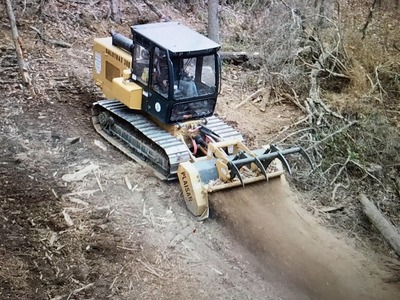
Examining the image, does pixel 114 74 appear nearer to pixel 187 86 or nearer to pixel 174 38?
pixel 174 38

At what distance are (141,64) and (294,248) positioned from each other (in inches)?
146

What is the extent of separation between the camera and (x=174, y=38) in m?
9.05

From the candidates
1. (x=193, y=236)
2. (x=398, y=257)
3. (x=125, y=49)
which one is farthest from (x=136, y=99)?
(x=398, y=257)

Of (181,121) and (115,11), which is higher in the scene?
(181,121)

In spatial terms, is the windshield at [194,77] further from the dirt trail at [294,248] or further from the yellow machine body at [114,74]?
the dirt trail at [294,248]

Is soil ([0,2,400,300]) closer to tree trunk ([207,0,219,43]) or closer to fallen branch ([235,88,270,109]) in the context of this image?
fallen branch ([235,88,270,109])

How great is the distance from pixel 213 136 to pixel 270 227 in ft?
5.84

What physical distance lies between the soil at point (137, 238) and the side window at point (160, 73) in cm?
130

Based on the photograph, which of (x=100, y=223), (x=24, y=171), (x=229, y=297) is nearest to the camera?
(x=229, y=297)

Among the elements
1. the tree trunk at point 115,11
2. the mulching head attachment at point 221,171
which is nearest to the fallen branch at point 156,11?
the tree trunk at point 115,11

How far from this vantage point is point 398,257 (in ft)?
27.1

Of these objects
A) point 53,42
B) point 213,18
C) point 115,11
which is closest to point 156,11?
point 115,11

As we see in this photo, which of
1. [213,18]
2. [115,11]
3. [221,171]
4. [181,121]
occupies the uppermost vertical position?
[213,18]

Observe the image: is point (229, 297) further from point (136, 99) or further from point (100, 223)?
point (136, 99)
